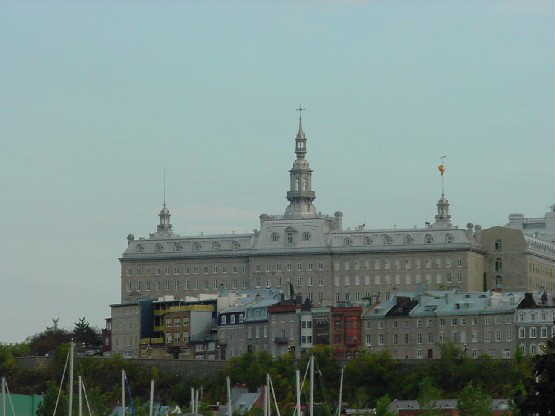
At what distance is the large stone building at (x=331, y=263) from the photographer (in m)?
188

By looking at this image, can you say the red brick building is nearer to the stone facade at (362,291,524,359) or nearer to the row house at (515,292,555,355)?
the stone facade at (362,291,524,359)

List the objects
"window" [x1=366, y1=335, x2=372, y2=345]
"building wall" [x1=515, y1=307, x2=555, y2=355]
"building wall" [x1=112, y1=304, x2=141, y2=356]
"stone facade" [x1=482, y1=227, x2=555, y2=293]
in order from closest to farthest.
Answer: "building wall" [x1=515, y1=307, x2=555, y2=355]
"window" [x1=366, y1=335, x2=372, y2=345]
"building wall" [x1=112, y1=304, x2=141, y2=356]
"stone facade" [x1=482, y1=227, x2=555, y2=293]

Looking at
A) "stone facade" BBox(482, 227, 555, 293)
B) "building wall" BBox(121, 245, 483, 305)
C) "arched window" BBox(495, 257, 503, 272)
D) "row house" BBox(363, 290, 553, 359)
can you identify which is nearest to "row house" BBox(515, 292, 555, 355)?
"row house" BBox(363, 290, 553, 359)

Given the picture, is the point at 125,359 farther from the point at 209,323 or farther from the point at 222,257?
the point at 222,257

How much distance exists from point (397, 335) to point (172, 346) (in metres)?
23.7

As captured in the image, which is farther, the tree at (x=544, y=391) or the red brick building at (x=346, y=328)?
the red brick building at (x=346, y=328)

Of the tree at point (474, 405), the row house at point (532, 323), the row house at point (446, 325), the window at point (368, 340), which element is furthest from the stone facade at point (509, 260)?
the tree at point (474, 405)

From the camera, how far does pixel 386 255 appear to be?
191 metres

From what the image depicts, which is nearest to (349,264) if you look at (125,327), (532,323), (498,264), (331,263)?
(331,263)

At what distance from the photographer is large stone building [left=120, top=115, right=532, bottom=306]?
18775 centimetres

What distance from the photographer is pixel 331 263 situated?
Result: 192000 millimetres

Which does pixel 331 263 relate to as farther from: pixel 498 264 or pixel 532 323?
pixel 532 323

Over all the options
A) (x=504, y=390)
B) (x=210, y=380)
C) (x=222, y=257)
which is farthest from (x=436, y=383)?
(x=222, y=257)

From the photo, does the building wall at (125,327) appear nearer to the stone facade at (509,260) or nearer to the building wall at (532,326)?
the stone facade at (509,260)
